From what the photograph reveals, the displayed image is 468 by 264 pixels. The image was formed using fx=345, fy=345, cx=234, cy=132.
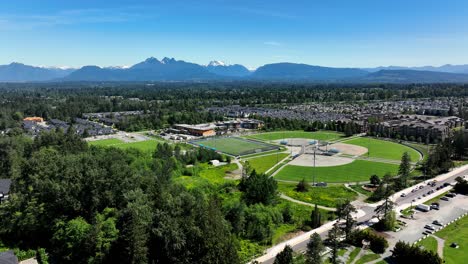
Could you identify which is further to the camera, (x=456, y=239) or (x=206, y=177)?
(x=206, y=177)

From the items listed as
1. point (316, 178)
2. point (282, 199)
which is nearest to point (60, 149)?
point (282, 199)

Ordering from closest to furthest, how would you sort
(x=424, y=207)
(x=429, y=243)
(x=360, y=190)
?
1. (x=429, y=243)
2. (x=424, y=207)
3. (x=360, y=190)

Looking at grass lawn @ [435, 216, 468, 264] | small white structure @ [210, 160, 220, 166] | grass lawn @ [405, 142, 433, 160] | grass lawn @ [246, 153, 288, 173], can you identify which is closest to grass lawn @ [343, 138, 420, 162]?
grass lawn @ [405, 142, 433, 160]

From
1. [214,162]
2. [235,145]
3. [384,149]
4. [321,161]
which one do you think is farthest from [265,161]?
[384,149]

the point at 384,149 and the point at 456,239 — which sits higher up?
the point at 384,149

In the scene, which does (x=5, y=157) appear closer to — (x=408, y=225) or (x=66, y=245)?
(x=66, y=245)

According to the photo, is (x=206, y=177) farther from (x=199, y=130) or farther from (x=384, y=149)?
(x=199, y=130)

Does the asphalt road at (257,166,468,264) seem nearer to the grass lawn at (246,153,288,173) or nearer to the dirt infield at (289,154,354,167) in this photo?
the dirt infield at (289,154,354,167)
